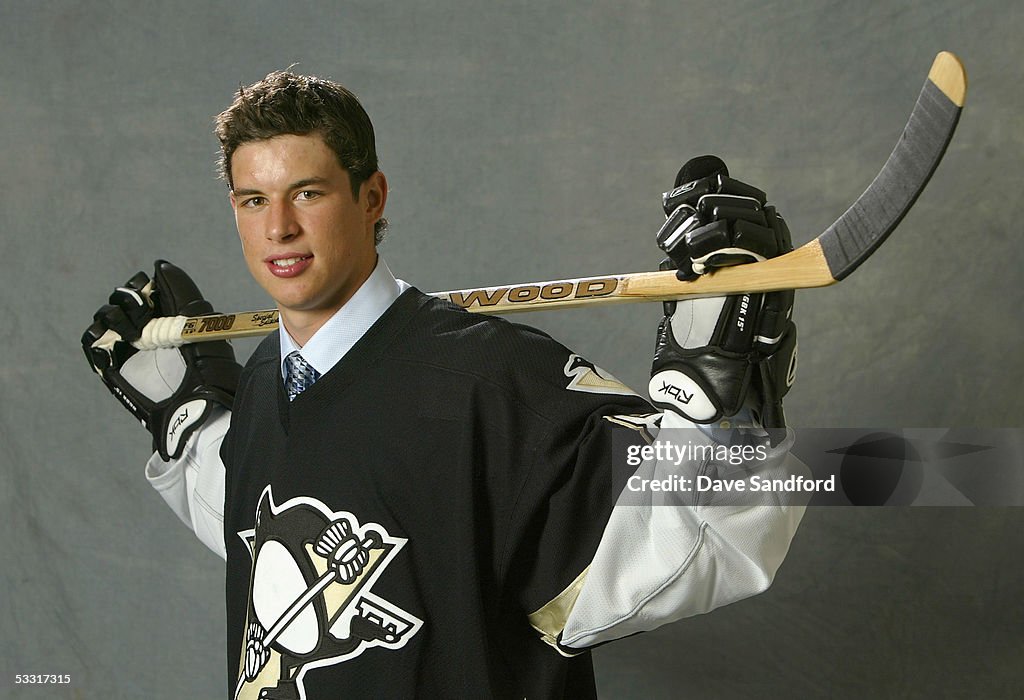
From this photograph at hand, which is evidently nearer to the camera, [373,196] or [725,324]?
[725,324]

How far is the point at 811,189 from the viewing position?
232 centimetres

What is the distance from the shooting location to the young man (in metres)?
1.25

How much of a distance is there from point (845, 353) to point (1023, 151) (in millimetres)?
522

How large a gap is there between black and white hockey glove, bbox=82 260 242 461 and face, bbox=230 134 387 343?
1.91 ft

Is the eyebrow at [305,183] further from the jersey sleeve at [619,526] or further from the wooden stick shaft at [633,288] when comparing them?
the jersey sleeve at [619,526]

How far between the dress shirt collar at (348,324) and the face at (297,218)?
1.1 inches

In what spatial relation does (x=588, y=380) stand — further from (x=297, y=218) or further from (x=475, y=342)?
(x=297, y=218)

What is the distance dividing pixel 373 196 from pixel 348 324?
0.20 meters

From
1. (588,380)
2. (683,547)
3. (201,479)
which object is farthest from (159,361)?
(683,547)

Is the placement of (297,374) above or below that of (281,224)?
below

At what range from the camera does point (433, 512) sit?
1.45 m

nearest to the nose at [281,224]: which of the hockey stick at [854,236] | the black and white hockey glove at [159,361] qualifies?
the hockey stick at [854,236]

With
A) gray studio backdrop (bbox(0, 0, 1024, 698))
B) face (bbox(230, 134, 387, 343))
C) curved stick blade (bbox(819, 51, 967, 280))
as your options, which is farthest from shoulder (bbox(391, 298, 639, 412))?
gray studio backdrop (bbox(0, 0, 1024, 698))

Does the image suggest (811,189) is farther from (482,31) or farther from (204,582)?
(204,582)
